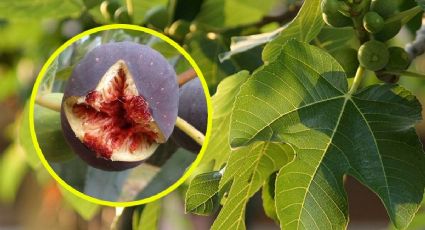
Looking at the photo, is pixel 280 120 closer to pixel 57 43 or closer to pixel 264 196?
pixel 264 196

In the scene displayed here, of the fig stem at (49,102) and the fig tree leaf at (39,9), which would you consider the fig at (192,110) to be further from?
the fig tree leaf at (39,9)

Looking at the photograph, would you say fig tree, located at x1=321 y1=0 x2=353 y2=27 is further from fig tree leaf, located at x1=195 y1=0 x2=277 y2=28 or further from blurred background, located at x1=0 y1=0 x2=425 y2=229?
fig tree leaf, located at x1=195 y1=0 x2=277 y2=28

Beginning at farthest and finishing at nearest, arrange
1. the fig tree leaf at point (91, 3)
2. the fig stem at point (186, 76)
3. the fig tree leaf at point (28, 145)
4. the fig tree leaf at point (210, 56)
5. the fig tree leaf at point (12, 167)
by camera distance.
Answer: the fig tree leaf at point (12, 167) → the fig tree leaf at point (28, 145) → the fig tree leaf at point (91, 3) → the fig tree leaf at point (210, 56) → the fig stem at point (186, 76)

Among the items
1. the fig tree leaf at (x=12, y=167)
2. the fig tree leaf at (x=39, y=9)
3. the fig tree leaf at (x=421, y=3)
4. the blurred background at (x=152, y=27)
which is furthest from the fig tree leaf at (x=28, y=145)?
the fig tree leaf at (x=12, y=167)

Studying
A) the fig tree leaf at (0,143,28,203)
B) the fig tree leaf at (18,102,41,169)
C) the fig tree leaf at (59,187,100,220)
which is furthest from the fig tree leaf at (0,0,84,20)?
the fig tree leaf at (0,143,28,203)

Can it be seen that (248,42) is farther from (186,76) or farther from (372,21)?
(372,21)

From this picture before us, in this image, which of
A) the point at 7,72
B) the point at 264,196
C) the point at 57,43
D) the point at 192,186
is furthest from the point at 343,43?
the point at 7,72
